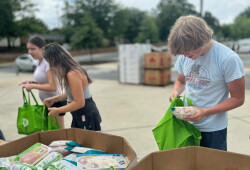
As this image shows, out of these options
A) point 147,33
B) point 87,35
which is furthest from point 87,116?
point 147,33

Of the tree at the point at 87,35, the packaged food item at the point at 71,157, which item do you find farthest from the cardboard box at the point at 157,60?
the tree at the point at 87,35

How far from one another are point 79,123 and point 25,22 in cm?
3285

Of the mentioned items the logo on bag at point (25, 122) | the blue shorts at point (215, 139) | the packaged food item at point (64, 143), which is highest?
the packaged food item at point (64, 143)

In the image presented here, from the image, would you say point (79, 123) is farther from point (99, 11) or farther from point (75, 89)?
point (99, 11)

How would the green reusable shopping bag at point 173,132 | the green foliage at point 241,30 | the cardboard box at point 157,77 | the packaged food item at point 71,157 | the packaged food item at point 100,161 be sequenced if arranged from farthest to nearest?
the green foliage at point 241,30 → the cardboard box at point 157,77 → the green reusable shopping bag at point 173,132 → the packaged food item at point 71,157 → the packaged food item at point 100,161

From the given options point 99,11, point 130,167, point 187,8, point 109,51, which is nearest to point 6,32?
point 99,11

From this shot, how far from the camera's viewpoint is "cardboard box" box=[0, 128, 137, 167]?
144 centimetres

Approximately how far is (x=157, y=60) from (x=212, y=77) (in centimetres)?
657

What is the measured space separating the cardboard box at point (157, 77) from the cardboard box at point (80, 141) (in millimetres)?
6637

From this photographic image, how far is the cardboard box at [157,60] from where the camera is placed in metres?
7.93

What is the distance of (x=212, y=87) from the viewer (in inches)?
58.7

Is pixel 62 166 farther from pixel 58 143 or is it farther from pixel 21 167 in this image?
pixel 58 143

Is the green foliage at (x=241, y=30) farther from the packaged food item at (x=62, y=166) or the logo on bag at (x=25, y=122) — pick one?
the packaged food item at (x=62, y=166)

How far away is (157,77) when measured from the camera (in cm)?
811
